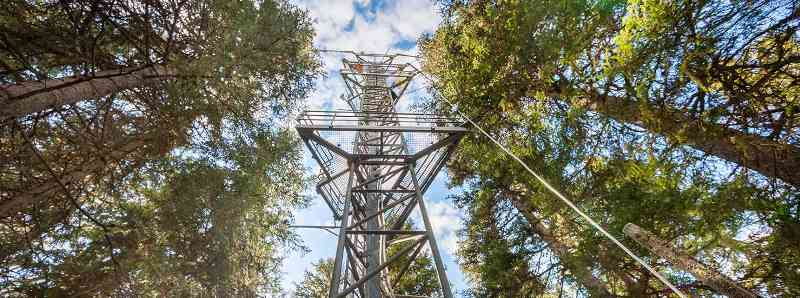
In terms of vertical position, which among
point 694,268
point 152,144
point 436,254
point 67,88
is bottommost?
point 694,268

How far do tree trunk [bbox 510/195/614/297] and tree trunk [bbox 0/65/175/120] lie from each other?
6232 mm

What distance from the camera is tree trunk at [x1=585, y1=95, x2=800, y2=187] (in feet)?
11.4

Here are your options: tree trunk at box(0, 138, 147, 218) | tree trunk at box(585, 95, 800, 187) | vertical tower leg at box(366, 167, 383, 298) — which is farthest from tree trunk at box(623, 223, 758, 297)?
tree trunk at box(0, 138, 147, 218)

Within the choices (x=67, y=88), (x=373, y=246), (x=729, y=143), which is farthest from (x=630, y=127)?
(x=67, y=88)

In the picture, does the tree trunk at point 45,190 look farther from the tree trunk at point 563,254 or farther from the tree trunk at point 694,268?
the tree trunk at point 563,254

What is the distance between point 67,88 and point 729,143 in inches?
260

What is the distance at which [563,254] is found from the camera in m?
6.38

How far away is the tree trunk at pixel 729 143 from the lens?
3475 millimetres

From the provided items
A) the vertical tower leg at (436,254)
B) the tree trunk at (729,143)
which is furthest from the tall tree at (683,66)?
the vertical tower leg at (436,254)

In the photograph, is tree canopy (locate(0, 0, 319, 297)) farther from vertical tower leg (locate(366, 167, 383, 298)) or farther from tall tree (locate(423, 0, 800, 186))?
tall tree (locate(423, 0, 800, 186))

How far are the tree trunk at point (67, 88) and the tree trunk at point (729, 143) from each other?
17.9 ft

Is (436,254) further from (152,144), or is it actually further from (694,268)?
(152,144)

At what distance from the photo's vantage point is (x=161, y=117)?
18.3 feet

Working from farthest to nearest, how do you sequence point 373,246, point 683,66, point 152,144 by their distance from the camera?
point 152,144
point 373,246
point 683,66
